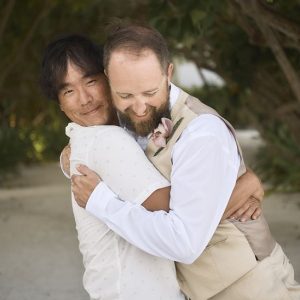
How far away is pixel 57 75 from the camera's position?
2.42m

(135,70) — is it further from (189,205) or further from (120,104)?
(189,205)

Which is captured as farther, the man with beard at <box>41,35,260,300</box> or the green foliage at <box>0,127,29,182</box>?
the green foliage at <box>0,127,29,182</box>

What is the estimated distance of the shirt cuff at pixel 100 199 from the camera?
2109 millimetres

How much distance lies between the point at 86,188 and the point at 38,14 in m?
7.77

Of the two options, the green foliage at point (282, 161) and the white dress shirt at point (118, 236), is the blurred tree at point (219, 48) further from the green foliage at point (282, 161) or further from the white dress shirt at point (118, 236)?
the white dress shirt at point (118, 236)

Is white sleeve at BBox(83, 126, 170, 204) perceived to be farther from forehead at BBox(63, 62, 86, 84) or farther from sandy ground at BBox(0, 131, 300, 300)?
sandy ground at BBox(0, 131, 300, 300)

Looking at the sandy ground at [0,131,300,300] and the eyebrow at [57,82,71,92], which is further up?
the eyebrow at [57,82,71,92]

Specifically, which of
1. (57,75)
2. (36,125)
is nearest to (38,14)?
(36,125)

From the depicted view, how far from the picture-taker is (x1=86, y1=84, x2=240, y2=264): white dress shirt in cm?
199

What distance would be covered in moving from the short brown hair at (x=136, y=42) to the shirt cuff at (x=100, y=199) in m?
0.39

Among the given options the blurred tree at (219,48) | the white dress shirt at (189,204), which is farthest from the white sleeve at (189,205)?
the blurred tree at (219,48)

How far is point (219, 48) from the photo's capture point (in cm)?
700

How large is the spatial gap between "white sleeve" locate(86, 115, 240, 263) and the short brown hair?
26 centimetres

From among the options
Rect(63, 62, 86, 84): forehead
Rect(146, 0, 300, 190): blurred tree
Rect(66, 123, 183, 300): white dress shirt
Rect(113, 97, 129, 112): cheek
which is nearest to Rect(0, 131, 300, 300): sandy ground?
Rect(146, 0, 300, 190): blurred tree
